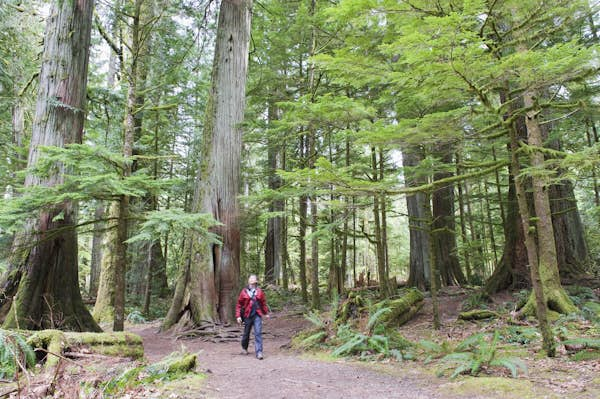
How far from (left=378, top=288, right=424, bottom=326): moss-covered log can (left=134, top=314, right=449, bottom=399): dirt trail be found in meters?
2.14

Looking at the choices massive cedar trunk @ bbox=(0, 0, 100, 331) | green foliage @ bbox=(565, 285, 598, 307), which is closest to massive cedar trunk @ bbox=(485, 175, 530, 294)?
green foliage @ bbox=(565, 285, 598, 307)

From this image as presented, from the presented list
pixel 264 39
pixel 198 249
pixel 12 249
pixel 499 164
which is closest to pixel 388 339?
pixel 499 164

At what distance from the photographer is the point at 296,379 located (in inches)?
186

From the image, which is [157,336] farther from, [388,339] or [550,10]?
[550,10]

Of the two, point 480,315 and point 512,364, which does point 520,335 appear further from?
point 512,364

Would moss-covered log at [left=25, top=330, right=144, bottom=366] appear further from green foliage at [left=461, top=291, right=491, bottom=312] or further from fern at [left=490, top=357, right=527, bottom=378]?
green foliage at [left=461, top=291, right=491, bottom=312]

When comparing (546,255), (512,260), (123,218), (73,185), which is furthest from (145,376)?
(512,260)

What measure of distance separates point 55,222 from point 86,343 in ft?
8.51

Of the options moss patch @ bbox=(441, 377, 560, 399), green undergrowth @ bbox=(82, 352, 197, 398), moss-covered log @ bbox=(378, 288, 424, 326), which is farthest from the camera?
moss-covered log @ bbox=(378, 288, 424, 326)

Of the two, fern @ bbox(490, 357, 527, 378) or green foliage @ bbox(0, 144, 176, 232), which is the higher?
green foliage @ bbox(0, 144, 176, 232)

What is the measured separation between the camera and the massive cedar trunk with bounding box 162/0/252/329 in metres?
8.82

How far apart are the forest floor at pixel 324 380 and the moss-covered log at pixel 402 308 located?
1.20 m

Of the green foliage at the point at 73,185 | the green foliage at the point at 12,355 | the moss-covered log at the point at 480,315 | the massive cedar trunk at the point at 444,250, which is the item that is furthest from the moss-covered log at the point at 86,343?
the massive cedar trunk at the point at 444,250

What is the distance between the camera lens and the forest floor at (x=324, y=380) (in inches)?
135
